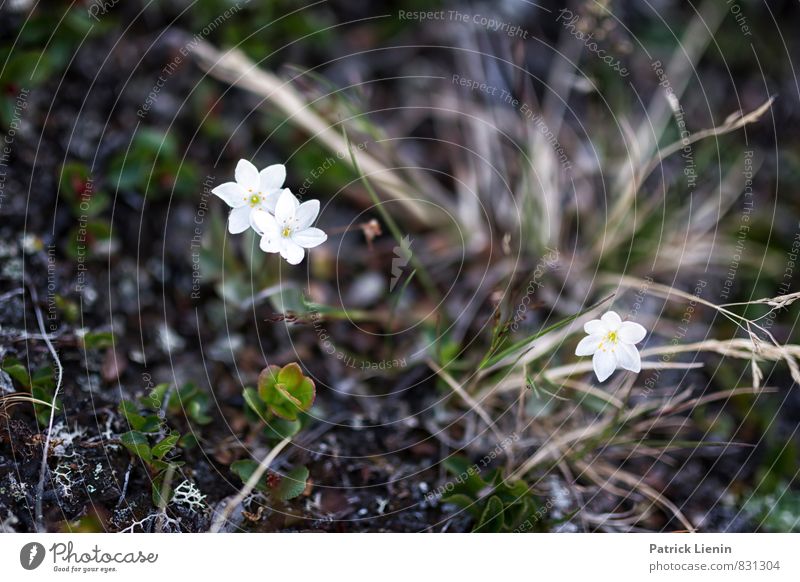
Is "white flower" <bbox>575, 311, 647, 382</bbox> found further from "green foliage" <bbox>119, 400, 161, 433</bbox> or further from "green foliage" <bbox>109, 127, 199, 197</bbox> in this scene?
"green foliage" <bbox>109, 127, 199, 197</bbox>

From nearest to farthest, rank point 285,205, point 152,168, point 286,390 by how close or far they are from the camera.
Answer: point 285,205 < point 286,390 < point 152,168

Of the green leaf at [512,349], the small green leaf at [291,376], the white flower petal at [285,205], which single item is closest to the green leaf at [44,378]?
the small green leaf at [291,376]

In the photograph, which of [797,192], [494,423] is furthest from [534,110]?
[494,423]

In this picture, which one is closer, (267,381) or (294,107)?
(267,381)

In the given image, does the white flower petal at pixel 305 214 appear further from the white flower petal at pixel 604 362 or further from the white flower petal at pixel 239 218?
the white flower petal at pixel 604 362

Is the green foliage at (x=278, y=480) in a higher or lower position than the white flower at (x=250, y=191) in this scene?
lower

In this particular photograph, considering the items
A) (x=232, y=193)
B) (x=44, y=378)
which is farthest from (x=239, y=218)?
(x=44, y=378)

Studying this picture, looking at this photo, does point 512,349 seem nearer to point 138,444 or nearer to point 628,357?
point 628,357
